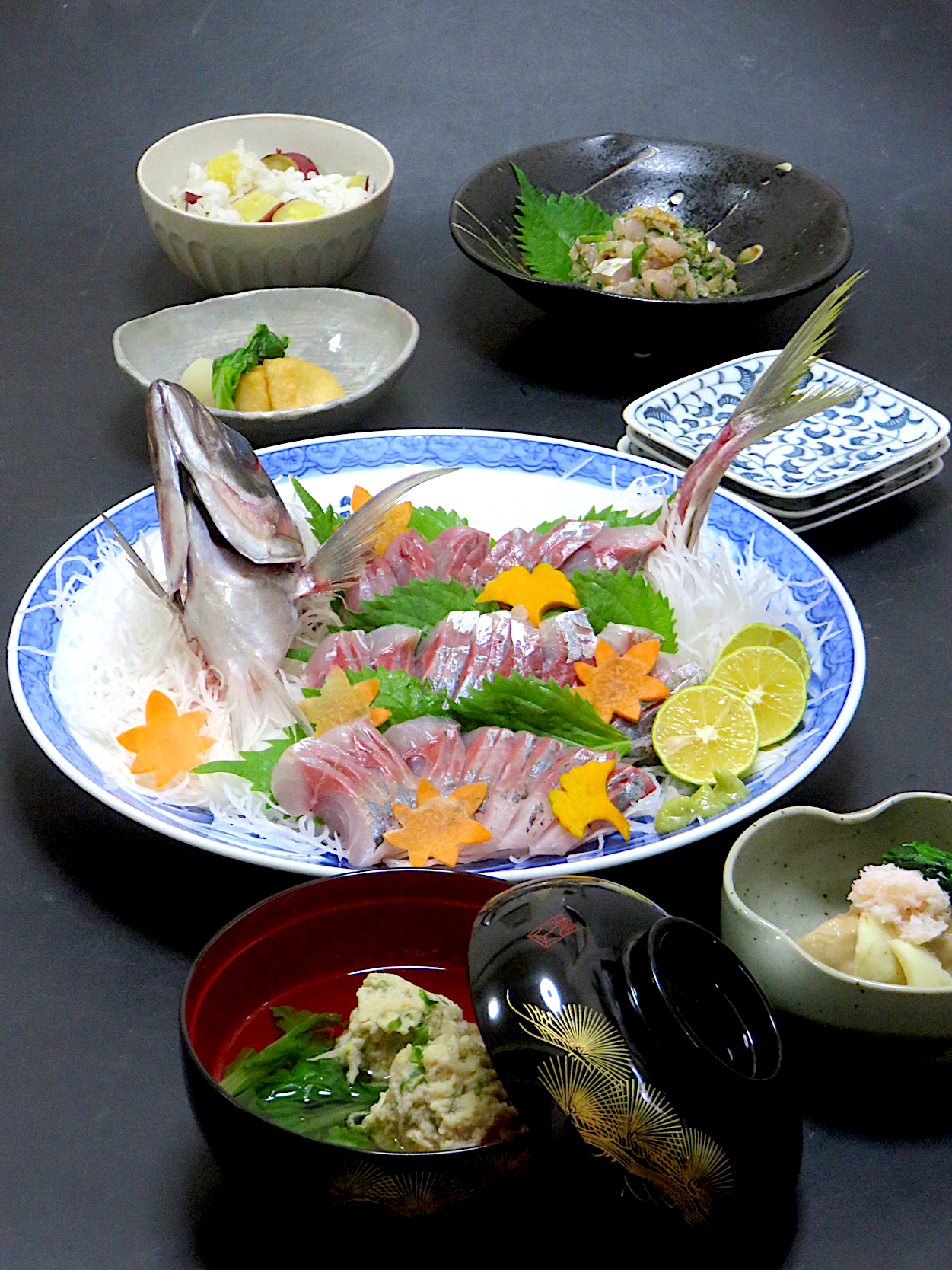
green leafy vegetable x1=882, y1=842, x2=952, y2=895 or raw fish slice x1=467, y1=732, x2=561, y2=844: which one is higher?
green leafy vegetable x1=882, y1=842, x2=952, y2=895

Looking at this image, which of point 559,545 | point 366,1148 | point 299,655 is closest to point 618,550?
point 559,545

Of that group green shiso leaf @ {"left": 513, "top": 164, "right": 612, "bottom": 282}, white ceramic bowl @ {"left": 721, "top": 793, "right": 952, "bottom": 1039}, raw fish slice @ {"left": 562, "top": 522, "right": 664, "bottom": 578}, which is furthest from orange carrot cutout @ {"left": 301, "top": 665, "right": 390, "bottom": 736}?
green shiso leaf @ {"left": 513, "top": 164, "right": 612, "bottom": 282}

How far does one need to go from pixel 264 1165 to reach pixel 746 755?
0.90 meters

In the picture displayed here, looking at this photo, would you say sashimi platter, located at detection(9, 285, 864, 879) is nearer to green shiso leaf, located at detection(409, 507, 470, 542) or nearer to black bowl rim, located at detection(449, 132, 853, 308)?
green shiso leaf, located at detection(409, 507, 470, 542)

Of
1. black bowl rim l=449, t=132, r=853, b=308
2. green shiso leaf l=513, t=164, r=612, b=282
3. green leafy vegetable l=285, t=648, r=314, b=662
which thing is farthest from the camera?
green shiso leaf l=513, t=164, r=612, b=282

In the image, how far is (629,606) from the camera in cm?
209

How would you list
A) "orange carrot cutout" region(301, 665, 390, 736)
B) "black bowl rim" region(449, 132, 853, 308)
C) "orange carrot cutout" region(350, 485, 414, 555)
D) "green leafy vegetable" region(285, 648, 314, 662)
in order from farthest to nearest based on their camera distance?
"black bowl rim" region(449, 132, 853, 308) < "orange carrot cutout" region(350, 485, 414, 555) < "green leafy vegetable" region(285, 648, 314, 662) < "orange carrot cutout" region(301, 665, 390, 736)

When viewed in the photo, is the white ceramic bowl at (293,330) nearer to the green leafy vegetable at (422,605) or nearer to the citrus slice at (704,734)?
the green leafy vegetable at (422,605)

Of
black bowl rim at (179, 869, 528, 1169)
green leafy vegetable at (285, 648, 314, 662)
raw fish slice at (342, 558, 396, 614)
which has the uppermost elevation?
black bowl rim at (179, 869, 528, 1169)

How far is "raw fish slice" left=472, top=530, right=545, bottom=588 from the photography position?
219 centimetres

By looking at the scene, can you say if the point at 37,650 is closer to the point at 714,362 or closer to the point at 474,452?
the point at 474,452

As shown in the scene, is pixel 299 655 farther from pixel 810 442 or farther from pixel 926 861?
pixel 810 442

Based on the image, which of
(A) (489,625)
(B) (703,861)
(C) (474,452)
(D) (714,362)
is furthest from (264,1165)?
(D) (714,362)

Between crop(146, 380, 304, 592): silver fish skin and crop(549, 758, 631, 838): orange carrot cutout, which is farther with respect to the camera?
crop(146, 380, 304, 592): silver fish skin
